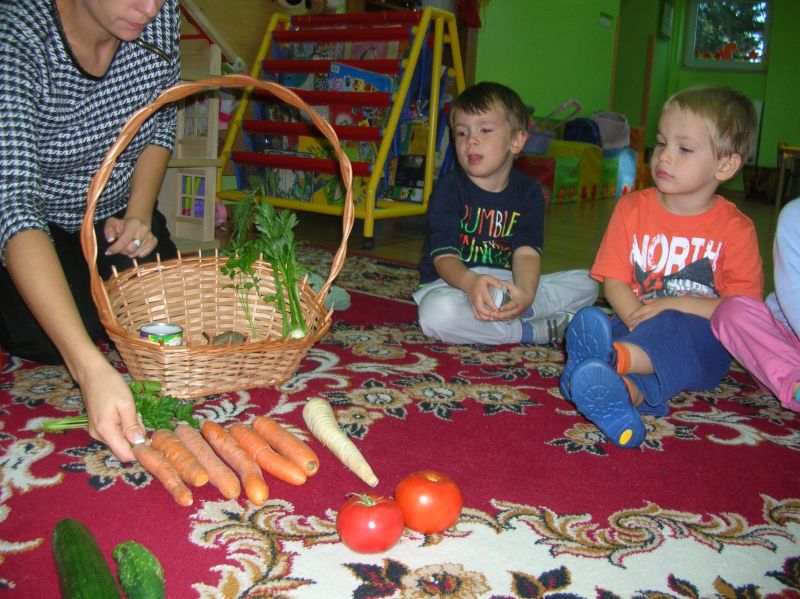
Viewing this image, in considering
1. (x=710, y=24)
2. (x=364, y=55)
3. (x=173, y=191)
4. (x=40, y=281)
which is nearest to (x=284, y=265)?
(x=40, y=281)

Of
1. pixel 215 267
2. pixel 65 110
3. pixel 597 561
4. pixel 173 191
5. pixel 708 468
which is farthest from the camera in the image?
pixel 173 191

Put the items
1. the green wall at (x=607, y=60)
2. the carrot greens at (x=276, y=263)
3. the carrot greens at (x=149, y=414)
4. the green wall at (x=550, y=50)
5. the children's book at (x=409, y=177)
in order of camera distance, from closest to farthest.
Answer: the carrot greens at (x=149, y=414)
the carrot greens at (x=276, y=263)
the children's book at (x=409, y=177)
the green wall at (x=550, y=50)
the green wall at (x=607, y=60)

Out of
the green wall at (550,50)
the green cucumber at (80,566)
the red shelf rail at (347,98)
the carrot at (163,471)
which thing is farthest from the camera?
the green wall at (550,50)

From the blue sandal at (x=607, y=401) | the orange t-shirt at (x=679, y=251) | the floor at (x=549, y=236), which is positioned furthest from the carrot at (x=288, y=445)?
the floor at (x=549, y=236)

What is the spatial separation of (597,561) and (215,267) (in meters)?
0.84

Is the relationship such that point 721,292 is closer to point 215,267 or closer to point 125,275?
point 215,267

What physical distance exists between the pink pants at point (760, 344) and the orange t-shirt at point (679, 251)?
0.28ft

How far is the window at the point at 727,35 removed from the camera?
7559 mm

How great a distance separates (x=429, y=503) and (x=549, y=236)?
2.57 meters

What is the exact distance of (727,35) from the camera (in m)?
7.80

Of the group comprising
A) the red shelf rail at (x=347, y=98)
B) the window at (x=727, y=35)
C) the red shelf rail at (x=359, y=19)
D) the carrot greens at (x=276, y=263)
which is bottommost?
the carrot greens at (x=276, y=263)

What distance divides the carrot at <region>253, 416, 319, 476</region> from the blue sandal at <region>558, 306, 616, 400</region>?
16.4 inches

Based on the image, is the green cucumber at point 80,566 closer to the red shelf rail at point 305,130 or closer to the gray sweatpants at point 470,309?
the gray sweatpants at point 470,309

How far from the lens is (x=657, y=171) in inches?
49.9
